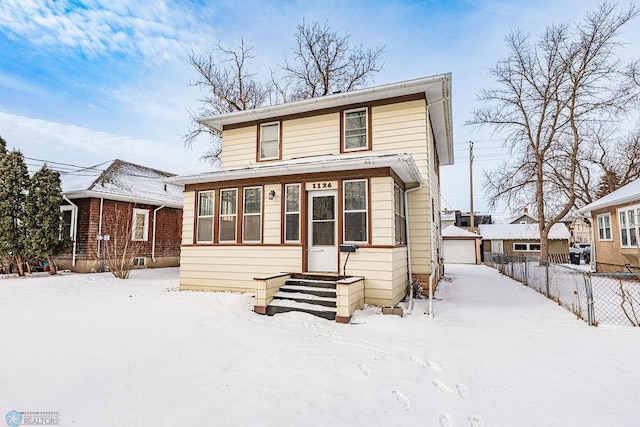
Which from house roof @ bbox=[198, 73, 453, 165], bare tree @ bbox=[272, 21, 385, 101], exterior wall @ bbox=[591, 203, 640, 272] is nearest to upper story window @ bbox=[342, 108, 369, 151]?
house roof @ bbox=[198, 73, 453, 165]

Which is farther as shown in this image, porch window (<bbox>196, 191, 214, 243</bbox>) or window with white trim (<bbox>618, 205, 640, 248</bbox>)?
window with white trim (<bbox>618, 205, 640, 248</bbox>)

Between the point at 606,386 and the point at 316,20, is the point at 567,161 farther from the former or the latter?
the point at 606,386

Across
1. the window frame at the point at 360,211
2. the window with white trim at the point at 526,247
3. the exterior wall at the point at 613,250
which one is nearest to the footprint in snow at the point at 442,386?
the window frame at the point at 360,211

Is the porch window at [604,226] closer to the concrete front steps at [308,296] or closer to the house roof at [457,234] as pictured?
the house roof at [457,234]

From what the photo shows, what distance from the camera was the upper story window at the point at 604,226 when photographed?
14.3m

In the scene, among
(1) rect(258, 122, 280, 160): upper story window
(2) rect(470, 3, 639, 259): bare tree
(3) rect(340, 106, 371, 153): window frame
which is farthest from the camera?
(2) rect(470, 3, 639, 259): bare tree

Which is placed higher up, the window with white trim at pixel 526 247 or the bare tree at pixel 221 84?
the bare tree at pixel 221 84

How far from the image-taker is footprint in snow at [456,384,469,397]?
10.9 feet

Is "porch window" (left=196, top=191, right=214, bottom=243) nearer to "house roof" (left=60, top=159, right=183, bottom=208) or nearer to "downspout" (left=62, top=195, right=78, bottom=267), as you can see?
"house roof" (left=60, top=159, right=183, bottom=208)

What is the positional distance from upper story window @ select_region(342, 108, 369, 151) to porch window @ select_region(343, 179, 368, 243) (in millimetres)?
2220

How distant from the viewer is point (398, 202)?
8.20m

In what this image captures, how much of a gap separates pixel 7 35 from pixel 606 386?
61.0 feet

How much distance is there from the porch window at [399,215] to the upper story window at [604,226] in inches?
467

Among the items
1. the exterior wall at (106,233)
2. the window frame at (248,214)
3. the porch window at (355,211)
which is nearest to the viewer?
the porch window at (355,211)
